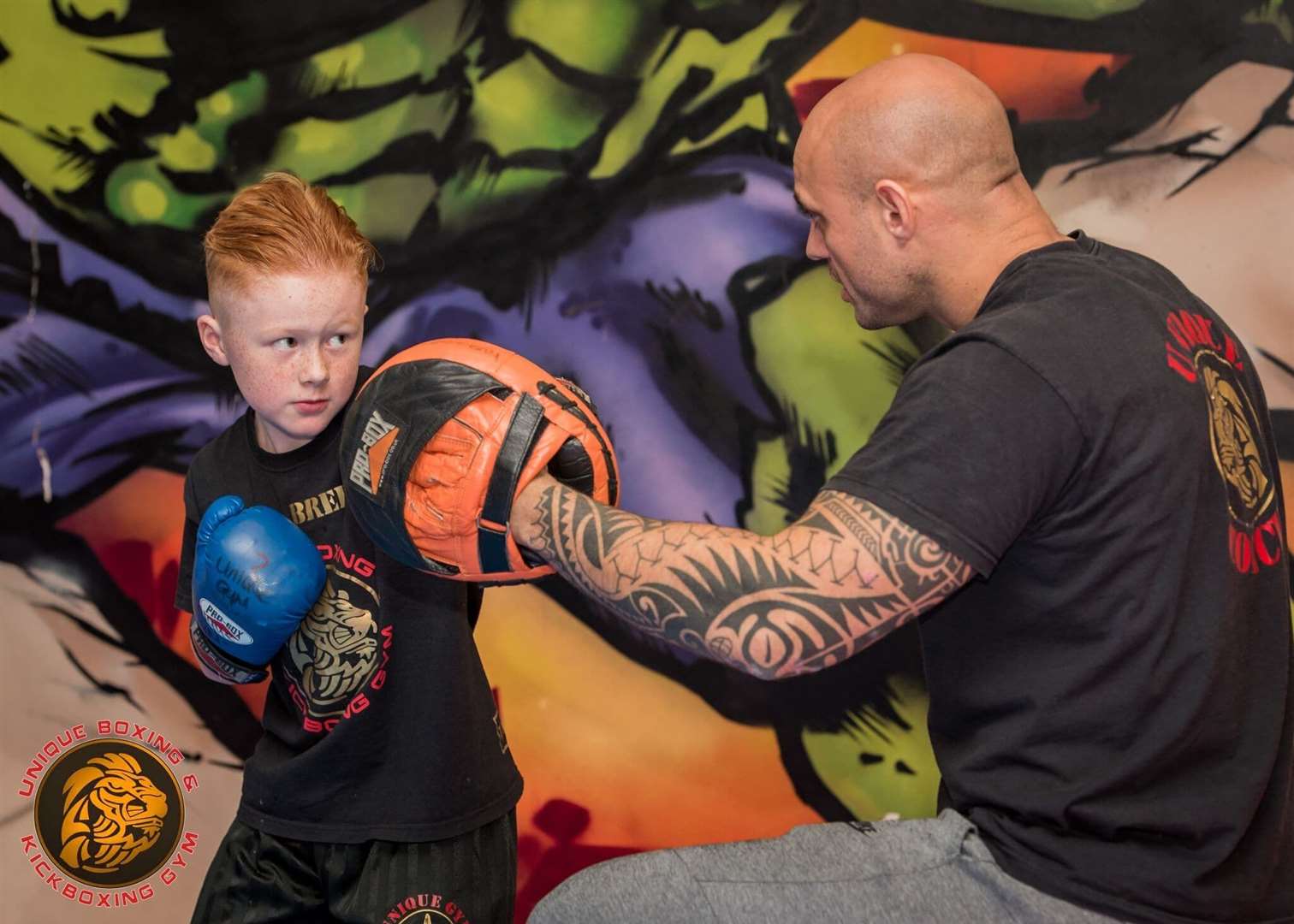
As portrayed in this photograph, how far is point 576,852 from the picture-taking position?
9.80 ft

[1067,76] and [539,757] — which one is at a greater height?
[1067,76]

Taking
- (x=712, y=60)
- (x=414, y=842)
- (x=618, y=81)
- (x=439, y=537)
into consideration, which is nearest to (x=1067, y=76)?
(x=712, y=60)

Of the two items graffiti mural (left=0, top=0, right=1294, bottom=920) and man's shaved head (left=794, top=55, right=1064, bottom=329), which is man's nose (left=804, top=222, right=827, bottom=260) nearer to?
man's shaved head (left=794, top=55, right=1064, bottom=329)

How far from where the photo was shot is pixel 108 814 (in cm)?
305

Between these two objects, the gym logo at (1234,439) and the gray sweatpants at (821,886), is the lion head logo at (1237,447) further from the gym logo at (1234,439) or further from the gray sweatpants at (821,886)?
the gray sweatpants at (821,886)

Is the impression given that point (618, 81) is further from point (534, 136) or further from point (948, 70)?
point (948, 70)

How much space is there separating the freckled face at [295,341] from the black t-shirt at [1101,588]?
92cm

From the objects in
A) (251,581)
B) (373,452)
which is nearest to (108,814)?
(251,581)

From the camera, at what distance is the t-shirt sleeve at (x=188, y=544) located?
221cm

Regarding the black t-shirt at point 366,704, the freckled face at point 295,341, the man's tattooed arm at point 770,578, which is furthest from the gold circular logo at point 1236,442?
the freckled face at point 295,341

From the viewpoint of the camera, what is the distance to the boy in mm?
2016

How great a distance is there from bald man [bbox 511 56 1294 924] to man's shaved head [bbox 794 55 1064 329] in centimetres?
16

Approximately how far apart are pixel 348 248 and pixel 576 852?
62.3 inches

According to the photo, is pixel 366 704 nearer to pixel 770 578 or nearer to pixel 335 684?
pixel 335 684
